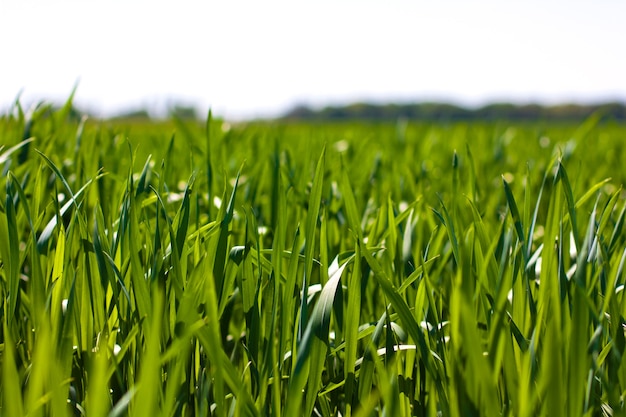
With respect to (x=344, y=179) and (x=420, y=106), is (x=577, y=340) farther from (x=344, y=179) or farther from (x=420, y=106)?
(x=420, y=106)

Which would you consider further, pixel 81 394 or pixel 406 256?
pixel 406 256

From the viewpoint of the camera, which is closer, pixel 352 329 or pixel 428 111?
pixel 352 329

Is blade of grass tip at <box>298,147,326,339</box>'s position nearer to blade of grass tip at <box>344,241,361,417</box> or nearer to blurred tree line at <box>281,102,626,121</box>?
blade of grass tip at <box>344,241,361,417</box>

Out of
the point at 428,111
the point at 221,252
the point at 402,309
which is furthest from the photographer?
the point at 428,111

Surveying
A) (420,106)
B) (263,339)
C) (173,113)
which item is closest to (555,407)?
(263,339)

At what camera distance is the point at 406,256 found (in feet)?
2.92

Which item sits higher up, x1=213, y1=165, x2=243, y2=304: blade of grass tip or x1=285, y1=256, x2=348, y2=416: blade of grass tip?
x1=213, y1=165, x2=243, y2=304: blade of grass tip

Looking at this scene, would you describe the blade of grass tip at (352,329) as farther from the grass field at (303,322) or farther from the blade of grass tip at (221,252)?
the blade of grass tip at (221,252)

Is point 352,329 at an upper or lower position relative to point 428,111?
upper

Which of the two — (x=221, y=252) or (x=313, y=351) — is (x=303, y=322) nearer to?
(x=313, y=351)

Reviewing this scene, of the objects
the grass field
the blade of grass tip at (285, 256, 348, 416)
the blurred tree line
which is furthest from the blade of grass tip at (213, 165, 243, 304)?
the blurred tree line

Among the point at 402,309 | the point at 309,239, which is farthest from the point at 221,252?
the point at 402,309

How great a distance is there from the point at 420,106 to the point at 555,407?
165ft

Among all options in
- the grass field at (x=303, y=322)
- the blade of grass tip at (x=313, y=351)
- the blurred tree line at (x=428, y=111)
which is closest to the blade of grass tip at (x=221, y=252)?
the grass field at (x=303, y=322)
